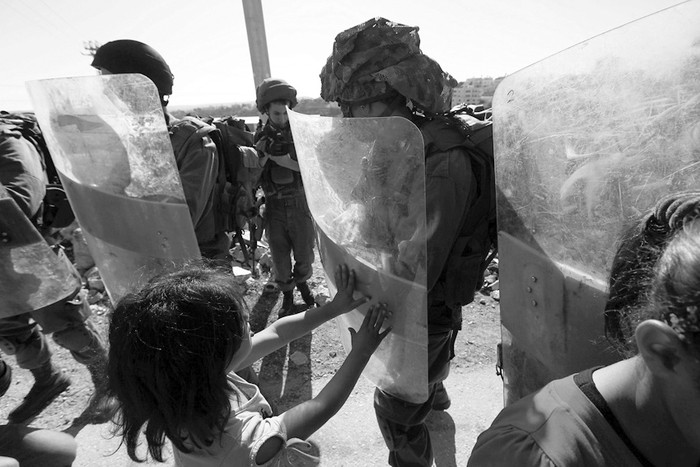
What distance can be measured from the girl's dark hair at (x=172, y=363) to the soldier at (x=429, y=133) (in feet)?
2.45

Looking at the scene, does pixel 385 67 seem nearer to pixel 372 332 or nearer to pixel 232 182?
pixel 372 332

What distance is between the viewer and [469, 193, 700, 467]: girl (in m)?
0.55

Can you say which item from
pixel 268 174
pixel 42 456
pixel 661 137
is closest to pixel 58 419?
pixel 42 456

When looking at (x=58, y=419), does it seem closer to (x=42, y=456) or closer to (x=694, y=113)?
(x=42, y=456)

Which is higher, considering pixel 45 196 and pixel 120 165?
pixel 120 165

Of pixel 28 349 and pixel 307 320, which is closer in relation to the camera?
pixel 307 320

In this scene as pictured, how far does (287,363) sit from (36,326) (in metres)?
1.75

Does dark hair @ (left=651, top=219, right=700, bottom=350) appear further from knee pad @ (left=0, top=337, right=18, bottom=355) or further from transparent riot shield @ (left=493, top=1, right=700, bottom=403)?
knee pad @ (left=0, top=337, right=18, bottom=355)

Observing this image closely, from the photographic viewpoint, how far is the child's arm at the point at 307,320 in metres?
1.33

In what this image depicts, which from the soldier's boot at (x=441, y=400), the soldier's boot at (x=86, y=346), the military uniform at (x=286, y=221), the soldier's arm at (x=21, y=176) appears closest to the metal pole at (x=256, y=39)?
the military uniform at (x=286, y=221)

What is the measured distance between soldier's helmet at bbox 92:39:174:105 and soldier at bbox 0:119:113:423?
0.69 metres

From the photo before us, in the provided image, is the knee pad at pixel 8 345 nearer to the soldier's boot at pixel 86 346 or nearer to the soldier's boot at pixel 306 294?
the soldier's boot at pixel 86 346

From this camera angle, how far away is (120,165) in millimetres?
1703

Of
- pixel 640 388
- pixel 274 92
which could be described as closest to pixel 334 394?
pixel 640 388
